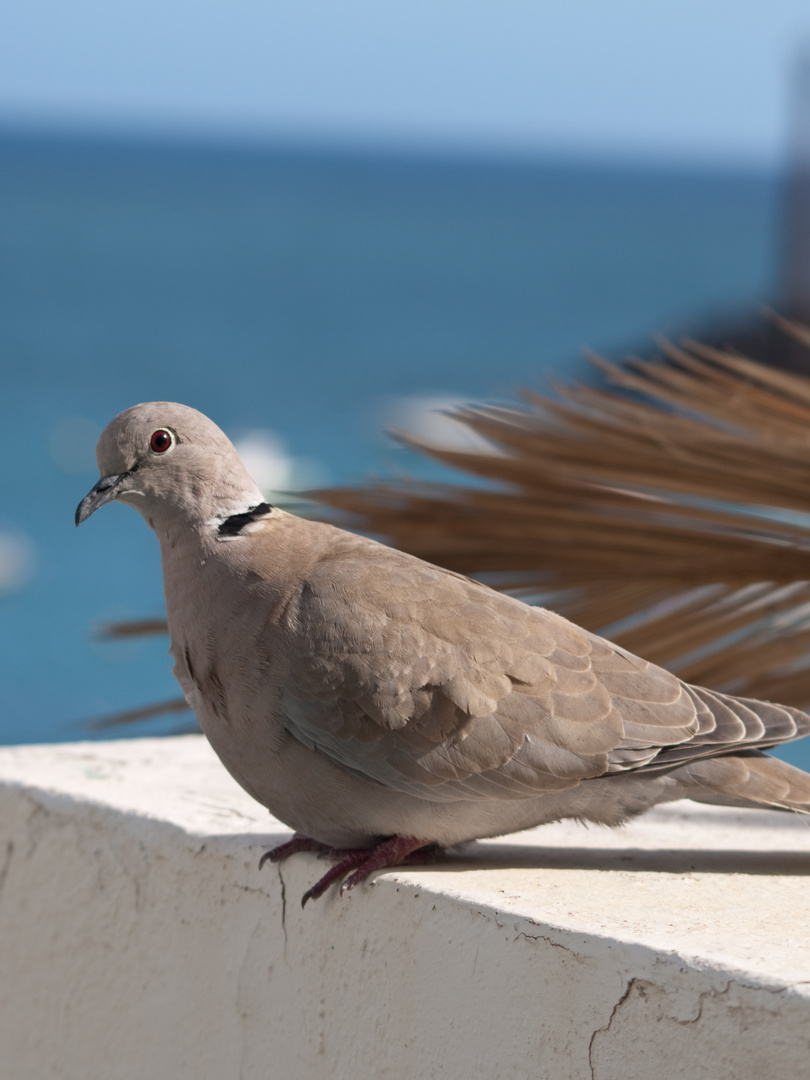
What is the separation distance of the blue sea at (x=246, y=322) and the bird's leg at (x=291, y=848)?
974mm

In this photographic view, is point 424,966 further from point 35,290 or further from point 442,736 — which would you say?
point 35,290

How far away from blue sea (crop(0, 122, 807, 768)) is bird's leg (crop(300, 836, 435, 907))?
105 cm

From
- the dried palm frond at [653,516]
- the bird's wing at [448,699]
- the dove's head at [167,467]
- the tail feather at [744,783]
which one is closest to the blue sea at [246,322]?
the dried palm frond at [653,516]

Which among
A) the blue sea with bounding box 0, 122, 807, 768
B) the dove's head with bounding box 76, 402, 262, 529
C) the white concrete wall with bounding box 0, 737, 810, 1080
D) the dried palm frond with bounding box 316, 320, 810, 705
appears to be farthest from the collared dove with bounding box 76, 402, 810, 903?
the blue sea with bounding box 0, 122, 807, 768

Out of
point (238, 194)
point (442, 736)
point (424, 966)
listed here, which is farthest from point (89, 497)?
point (238, 194)

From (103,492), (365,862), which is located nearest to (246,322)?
(103,492)

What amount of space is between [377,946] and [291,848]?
0.26 meters

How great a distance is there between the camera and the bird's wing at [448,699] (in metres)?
1.90

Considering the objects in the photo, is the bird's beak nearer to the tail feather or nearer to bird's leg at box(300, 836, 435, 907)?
bird's leg at box(300, 836, 435, 907)

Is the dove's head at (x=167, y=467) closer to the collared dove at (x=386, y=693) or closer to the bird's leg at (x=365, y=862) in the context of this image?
the collared dove at (x=386, y=693)

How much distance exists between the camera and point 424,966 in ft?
6.21

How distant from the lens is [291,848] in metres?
2.14

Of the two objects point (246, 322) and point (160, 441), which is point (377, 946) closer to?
point (160, 441)

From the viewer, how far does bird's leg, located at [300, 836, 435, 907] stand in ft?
6.57
